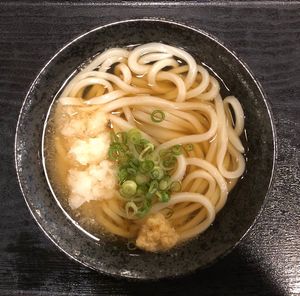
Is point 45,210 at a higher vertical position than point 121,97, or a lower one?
lower

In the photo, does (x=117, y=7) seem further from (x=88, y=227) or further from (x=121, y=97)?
(x=88, y=227)

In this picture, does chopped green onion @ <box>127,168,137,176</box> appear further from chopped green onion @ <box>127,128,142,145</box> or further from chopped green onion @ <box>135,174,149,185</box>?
chopped green onion @ <box>127,128,142,145</box>

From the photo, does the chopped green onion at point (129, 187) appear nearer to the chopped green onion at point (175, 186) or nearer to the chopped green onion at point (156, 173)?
the chopped green onion at point (156, 173)

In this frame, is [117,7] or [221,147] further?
[117,7]

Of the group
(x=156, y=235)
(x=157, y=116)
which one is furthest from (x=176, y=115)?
(x=156, y=235)

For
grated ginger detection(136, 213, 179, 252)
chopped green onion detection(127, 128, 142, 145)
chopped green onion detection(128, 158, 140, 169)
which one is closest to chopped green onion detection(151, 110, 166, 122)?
chopped green onion detection(127, 128, 142, 145)

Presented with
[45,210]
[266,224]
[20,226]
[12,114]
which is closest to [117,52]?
[12,114]
